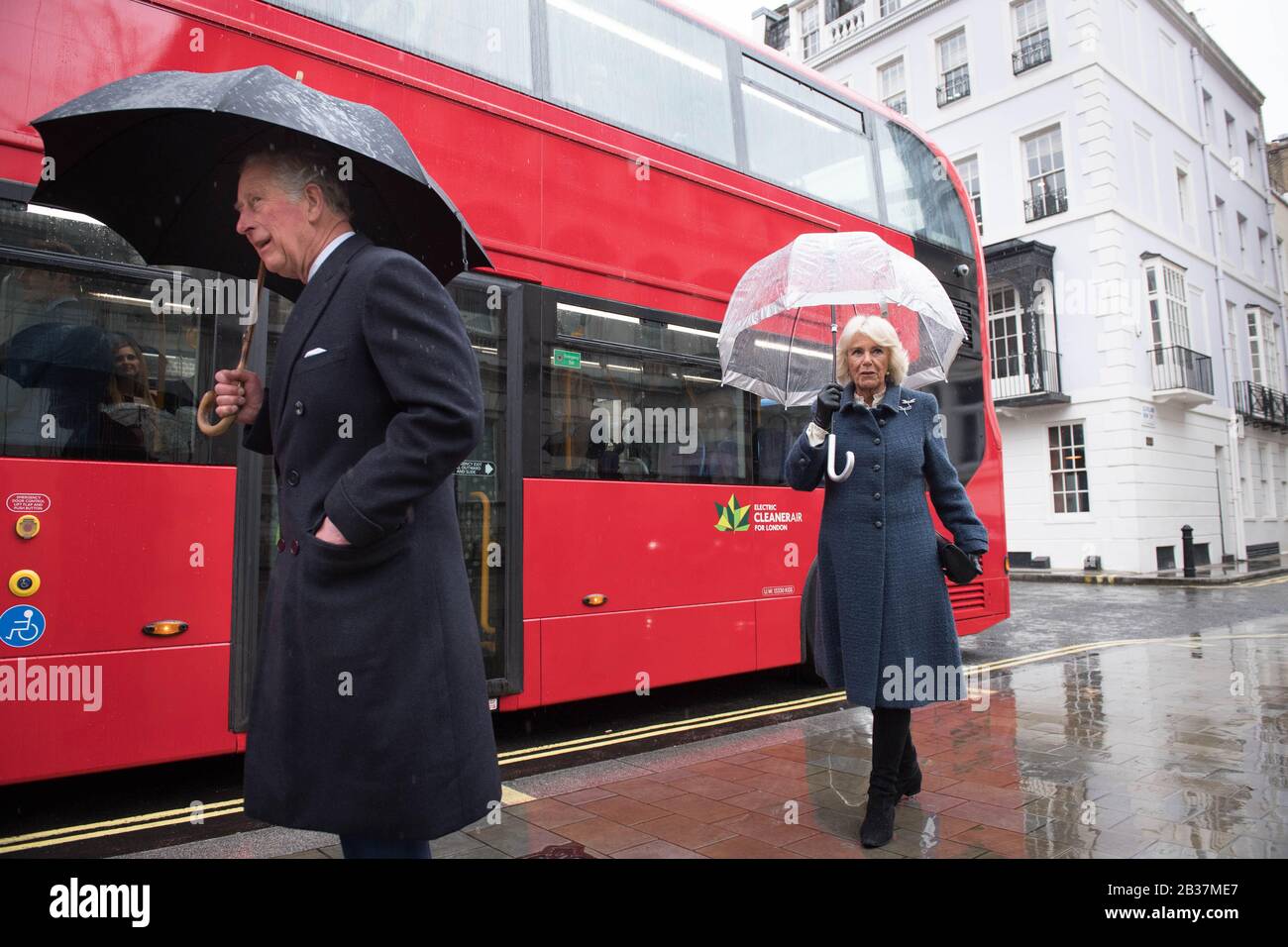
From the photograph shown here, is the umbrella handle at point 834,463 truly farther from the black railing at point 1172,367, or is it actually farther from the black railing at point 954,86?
the black railing at point 954,86

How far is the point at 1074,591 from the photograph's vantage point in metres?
15.9

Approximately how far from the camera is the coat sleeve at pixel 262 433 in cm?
220

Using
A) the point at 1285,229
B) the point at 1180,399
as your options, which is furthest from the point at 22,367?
the point at 1285,229

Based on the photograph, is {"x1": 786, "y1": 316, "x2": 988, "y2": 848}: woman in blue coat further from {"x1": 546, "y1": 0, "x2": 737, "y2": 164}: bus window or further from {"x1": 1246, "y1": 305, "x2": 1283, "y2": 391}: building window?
{"x1": 1246, "y1": 305, "x2": 1283, "y2": 391}: building window

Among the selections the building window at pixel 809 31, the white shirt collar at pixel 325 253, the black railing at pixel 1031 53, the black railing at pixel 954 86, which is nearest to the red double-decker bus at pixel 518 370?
the white shirt collar at pixel 325 253

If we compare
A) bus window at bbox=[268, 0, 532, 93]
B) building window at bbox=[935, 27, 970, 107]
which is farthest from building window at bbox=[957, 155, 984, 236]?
bus window at bbox=[268, 0, 532, 93]

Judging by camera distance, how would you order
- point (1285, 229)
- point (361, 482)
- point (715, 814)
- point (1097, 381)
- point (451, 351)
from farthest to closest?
point (1285, 229) → point (1097, 381) → point (715, 814) → point (451, 351) → point (361, 482)

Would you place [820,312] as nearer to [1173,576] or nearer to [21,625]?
[21,625]

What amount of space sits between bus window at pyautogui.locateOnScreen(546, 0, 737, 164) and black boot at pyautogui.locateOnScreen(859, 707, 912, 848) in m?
4.06

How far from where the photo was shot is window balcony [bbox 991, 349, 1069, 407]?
1977 cm

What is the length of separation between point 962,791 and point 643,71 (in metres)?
4.81
